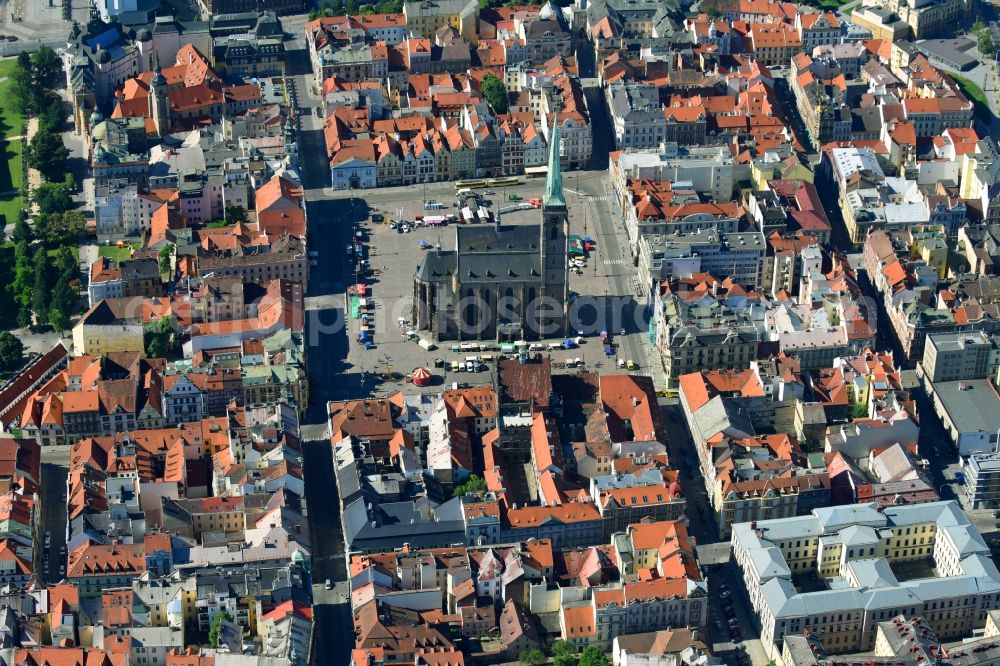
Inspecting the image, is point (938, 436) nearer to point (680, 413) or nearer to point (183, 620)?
point (680, 413)

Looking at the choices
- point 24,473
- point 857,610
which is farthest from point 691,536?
point 24,473

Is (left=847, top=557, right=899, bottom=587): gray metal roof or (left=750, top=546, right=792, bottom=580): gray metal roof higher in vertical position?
(left=750, top=546, right=792, bottom=580): gray metal roof

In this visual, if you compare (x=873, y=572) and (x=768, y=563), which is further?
(x=873, y=572)

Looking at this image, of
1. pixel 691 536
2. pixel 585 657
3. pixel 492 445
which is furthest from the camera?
pixel 492 445

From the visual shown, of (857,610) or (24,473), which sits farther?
(24,473)

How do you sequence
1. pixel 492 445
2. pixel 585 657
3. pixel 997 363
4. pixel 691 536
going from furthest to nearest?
pixel 997 363 < pixel 492 445 < pixel 691 536 < pixel 585 657

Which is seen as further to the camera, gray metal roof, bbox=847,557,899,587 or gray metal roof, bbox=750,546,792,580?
gray metal roof, bbox=750,546,792,580

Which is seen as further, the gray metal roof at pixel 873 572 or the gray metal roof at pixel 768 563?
the gray metal roof at pixel 768 563

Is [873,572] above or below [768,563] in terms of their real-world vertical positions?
below

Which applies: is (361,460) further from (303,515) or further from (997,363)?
(997,363)
